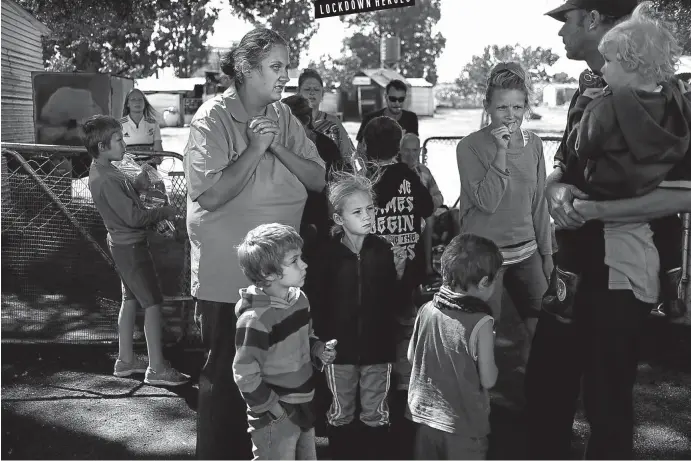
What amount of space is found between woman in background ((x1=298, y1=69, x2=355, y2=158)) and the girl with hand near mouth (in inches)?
35.2

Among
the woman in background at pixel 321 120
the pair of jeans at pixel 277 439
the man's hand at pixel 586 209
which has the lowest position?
the pair of jeans at pixel 277 439

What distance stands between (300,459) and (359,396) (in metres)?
1.23

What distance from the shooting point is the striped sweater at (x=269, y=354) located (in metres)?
2.92

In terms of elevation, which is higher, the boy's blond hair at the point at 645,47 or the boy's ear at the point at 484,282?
the boy's blond hair at the point at 645,47

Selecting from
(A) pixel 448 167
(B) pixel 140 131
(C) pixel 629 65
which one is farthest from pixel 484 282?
(A) pixel 448 167

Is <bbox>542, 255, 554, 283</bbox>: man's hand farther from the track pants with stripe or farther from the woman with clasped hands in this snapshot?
the woman with clasped hands

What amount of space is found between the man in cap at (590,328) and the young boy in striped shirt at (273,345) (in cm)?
91

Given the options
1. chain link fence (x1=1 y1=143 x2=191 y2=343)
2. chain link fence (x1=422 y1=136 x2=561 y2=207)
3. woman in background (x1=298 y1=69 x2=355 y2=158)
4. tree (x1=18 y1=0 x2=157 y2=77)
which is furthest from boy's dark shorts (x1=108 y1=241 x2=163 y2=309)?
tree (x1=18 y1=0 x2=157 y2=77)

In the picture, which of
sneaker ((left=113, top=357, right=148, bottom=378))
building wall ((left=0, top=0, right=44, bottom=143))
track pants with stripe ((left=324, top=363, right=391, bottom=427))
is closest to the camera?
track pants with stripe ((left=324, top=363, right=391, bottom=427))

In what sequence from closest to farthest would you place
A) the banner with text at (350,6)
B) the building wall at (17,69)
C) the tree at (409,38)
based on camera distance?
the banner with text at (350,6), the building wall at (17,69), the tree at (409,38)

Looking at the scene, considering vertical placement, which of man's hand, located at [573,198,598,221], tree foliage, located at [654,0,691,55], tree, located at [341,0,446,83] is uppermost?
tree, located at [341,0,446,83]

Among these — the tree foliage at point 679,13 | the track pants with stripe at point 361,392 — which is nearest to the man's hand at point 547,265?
the track pants with stripe at point 361,392

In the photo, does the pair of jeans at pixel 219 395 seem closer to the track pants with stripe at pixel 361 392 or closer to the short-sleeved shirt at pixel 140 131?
the track pants with stripe at pixel 361 392

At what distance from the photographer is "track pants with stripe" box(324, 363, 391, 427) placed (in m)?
4.12
